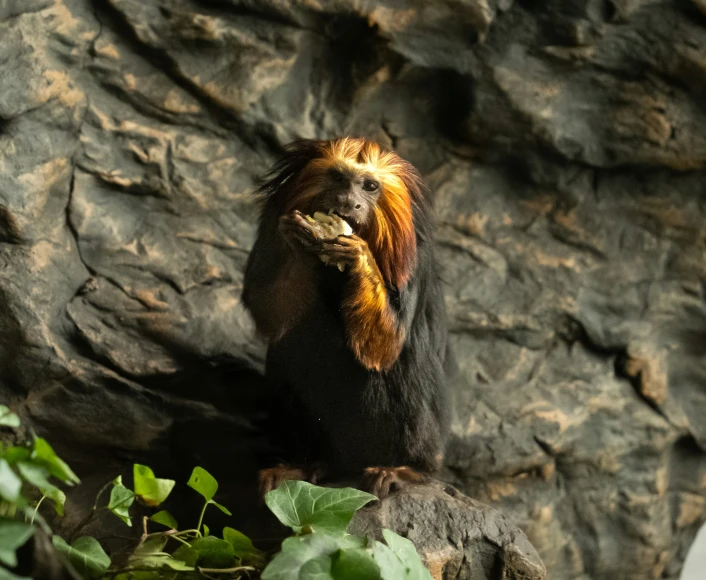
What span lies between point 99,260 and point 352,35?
1482 mm

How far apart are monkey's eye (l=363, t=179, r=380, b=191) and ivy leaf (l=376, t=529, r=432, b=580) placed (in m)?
1.18

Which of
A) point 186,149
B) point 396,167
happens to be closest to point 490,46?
point 396,167

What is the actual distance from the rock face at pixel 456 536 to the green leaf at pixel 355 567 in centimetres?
54

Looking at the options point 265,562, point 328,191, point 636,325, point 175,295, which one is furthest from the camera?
point 636,325

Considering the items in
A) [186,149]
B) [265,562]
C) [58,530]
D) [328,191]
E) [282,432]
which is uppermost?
[328,191]

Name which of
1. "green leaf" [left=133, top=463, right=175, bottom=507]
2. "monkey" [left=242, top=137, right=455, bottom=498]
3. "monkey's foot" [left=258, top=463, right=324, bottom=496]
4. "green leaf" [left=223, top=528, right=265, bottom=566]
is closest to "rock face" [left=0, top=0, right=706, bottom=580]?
"monkey's foot" [left=258, top=463, right=324, bottom=496]

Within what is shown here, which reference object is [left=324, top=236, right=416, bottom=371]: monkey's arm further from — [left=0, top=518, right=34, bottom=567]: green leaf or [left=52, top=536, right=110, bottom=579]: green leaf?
[left=0, top=518, right=34, bottom=567]: green leaf

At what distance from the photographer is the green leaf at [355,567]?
7.49 feet

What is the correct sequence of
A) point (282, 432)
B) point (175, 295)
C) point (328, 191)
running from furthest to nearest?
point (175, 295) < point (282, 432) < point (328, 191)

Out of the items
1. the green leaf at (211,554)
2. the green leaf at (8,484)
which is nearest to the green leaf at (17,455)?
the green leaf at (8,484)

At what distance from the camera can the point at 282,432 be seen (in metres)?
3.46

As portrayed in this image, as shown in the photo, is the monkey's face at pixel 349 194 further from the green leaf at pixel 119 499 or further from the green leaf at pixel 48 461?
the green leaf at pixel 48 461

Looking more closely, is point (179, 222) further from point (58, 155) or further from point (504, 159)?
point (504, 159)

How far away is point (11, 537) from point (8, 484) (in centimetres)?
11
